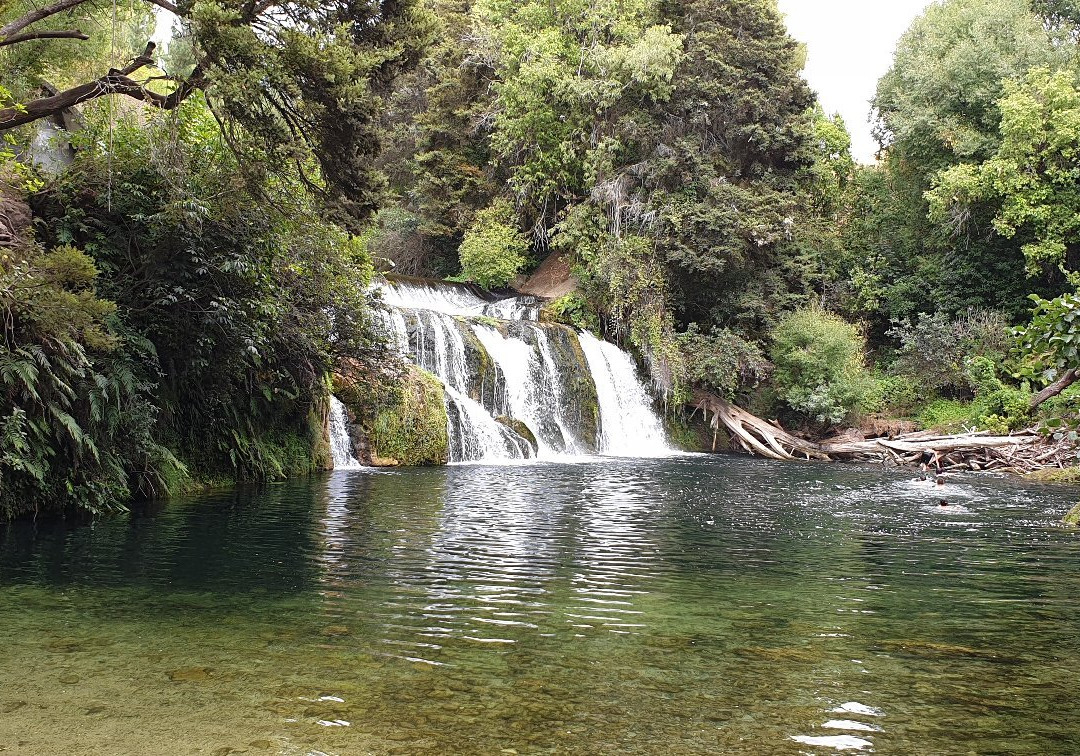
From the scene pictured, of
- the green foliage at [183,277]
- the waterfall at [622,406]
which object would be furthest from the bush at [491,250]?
the green foliage at [183,277]

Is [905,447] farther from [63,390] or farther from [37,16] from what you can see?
[37,16]

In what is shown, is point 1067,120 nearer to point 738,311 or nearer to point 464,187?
point 738,311

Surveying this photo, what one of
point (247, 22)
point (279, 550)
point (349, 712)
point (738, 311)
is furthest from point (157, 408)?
point (738, 311)

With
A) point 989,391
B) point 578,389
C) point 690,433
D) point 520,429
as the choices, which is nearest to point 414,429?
point 520,429

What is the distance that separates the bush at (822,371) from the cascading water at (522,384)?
4882mm

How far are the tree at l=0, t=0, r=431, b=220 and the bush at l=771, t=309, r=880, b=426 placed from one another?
19255mm

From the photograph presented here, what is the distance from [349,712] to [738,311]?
1041 inches

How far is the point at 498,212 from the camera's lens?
3288cm

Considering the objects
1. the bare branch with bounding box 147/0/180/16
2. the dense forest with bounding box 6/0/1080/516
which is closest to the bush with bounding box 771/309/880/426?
the dense forest with bounding box 6/0/1080/516

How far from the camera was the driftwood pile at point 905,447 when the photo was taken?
67.7 feet

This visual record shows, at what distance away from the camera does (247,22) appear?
9.41 m

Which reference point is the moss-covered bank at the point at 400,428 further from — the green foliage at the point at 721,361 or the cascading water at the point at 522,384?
the green foliage at the point at 721,361

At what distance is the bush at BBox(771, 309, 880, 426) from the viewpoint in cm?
2620

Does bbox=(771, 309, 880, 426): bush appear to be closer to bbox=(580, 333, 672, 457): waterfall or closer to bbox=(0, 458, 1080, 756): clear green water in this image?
bbox=(580, 333, 672, 457): waterfall
